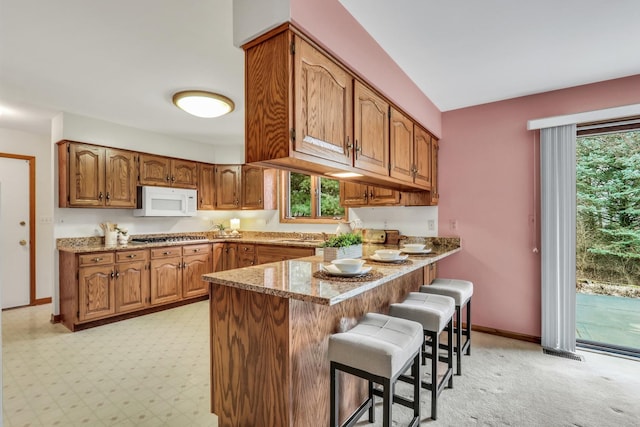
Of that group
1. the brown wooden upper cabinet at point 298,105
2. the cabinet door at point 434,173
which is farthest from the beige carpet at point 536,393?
the brown wooden upper cabinet at point 298,105

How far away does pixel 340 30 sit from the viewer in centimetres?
183

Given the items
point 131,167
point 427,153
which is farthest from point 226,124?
point 427,153

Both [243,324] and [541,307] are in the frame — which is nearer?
[243,324]

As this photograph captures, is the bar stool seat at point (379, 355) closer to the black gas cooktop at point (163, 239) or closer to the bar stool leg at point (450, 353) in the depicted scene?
the bar stool leg at point (450, 353)

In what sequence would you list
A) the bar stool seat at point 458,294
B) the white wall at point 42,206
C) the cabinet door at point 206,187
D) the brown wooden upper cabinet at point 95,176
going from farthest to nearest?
the cabinet door at point 206,187, the white wall at point 42,206, the brown wooden upper cabinet at point 95,176, the bar stool seat at point 458,294

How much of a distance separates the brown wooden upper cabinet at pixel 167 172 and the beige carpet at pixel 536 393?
3949 millimetres

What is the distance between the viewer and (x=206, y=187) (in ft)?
16.9

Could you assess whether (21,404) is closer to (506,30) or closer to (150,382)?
(150,382)

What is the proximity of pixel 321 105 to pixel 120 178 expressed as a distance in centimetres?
344

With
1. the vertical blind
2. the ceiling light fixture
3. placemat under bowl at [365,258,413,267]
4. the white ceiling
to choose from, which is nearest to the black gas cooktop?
the white ceiling

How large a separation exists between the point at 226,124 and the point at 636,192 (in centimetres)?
473

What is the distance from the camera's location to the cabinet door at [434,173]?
347 cm

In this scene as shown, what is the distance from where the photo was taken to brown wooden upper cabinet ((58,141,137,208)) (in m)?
3.62

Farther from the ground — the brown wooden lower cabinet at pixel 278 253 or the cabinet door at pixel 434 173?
the cabinet door at pixel 434 173
